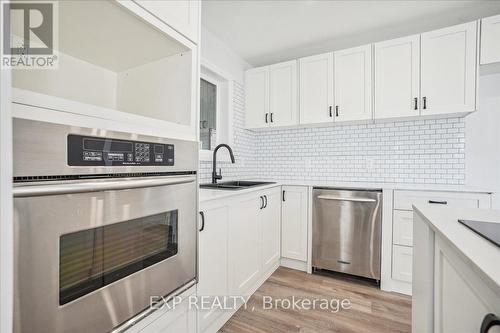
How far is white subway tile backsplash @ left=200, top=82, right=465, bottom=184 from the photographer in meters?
2.51

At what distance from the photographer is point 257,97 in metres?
3.09

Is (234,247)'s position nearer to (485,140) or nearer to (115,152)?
(115,152)

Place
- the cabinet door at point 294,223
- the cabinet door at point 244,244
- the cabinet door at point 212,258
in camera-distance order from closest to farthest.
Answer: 1. the cabinet door at point 212,258
2. the cabinet door at point 244,244
3. the cabinet door at point 294,223

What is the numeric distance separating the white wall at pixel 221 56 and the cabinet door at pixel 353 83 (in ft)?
3.80

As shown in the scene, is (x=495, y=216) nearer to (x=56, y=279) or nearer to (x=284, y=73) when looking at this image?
(x=56, y=279)

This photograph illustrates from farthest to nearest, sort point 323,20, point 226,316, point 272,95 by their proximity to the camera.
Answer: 1. point 272,95
2. point 323,20
3. point 226,316

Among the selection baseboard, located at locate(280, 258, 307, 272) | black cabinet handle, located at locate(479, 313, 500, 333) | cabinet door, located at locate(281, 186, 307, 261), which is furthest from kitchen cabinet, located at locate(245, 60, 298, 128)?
black cabinet handle, located at locate(479, 313, 500, 333)

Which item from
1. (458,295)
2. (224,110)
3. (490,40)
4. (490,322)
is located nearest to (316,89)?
(224,110)

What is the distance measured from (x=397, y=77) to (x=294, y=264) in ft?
7.34

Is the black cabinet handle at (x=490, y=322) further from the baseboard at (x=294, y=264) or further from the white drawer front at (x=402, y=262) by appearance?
the baseboard at (x=294, y=264)

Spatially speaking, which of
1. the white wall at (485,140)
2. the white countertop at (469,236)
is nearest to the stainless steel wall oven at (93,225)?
the white countertop at (469,236)

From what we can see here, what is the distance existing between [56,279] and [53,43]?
103 centimetres

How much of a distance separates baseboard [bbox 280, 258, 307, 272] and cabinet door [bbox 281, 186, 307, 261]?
0.21 ft

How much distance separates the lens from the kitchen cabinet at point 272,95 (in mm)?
2902
